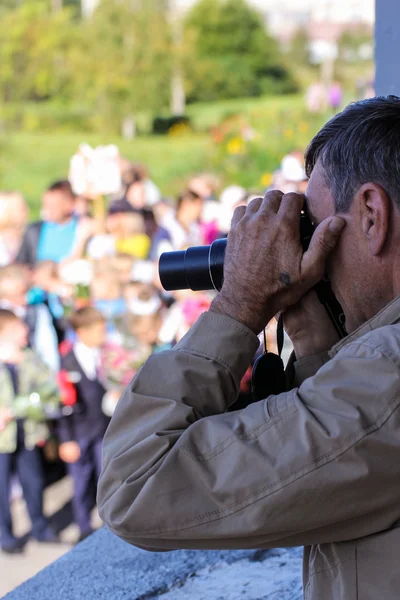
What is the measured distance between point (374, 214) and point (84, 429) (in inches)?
157

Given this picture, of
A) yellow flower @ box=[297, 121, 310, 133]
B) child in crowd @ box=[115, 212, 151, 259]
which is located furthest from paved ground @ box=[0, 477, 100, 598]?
yellow flower @ box=[297, 121, 310, 133]

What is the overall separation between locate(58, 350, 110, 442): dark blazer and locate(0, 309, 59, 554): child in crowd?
0.42 ft

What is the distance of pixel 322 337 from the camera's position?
1.31 meters

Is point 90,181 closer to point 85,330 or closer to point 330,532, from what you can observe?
point 85,330

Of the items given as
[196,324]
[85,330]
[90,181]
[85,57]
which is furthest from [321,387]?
[85,57]

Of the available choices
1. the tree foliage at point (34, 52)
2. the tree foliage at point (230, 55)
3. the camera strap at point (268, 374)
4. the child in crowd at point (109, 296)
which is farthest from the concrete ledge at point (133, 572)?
the tree foliage at point (230, 55)

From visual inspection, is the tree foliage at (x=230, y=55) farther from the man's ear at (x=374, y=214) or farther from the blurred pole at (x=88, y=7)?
the man's ear at (x=374, y=214)

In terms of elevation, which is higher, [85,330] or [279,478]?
[279,478]

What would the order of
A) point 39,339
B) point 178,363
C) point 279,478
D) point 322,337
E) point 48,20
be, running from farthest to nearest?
1. point 48,20
2. point 39,339
3. point 322,337
4. point 178,363
5. point 279,478

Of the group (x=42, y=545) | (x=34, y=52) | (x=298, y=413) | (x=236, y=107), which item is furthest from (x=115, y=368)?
(x=34, y=52)

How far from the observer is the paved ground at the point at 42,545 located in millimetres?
4425

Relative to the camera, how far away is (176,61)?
9.70m

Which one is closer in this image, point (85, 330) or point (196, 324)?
point (196, 324)

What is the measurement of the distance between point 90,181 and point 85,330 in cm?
155
